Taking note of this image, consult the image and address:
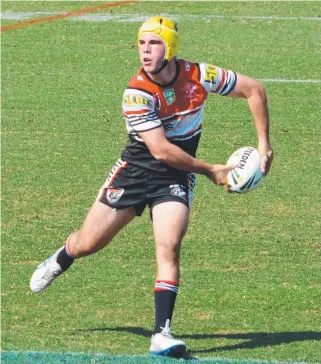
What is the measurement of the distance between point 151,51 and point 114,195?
3.38ft

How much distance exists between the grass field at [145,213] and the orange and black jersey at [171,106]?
1262 millimetres

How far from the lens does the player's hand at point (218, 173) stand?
25.0ft

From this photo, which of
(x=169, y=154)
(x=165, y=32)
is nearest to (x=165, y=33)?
(x=165, y=32)

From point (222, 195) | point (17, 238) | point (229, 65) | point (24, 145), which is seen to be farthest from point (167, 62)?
point (229, 65)

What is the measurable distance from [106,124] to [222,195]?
2.90 metres

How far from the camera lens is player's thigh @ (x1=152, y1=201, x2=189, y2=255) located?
752cm

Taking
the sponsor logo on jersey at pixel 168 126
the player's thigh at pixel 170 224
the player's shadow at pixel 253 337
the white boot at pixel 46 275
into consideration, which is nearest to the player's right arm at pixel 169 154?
the sponsor logo on jersey at pixel 168 126

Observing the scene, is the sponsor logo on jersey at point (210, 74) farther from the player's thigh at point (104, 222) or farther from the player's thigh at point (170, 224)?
the player's thigh at point (104, 222)

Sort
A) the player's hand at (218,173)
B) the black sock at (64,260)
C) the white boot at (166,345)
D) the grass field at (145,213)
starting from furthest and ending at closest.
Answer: the black sock at (64,260) → the grass field at (145,213) → the player's hand at (218,173) → the white boot at (166,345)

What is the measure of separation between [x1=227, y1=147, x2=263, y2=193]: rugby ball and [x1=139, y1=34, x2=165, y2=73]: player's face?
2.82 feet

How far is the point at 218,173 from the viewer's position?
25.1 feet

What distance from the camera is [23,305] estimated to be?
8.45m

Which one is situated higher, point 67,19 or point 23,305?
point 67,19

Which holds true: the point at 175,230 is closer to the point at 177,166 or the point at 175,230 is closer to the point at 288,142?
the point at 177,166
